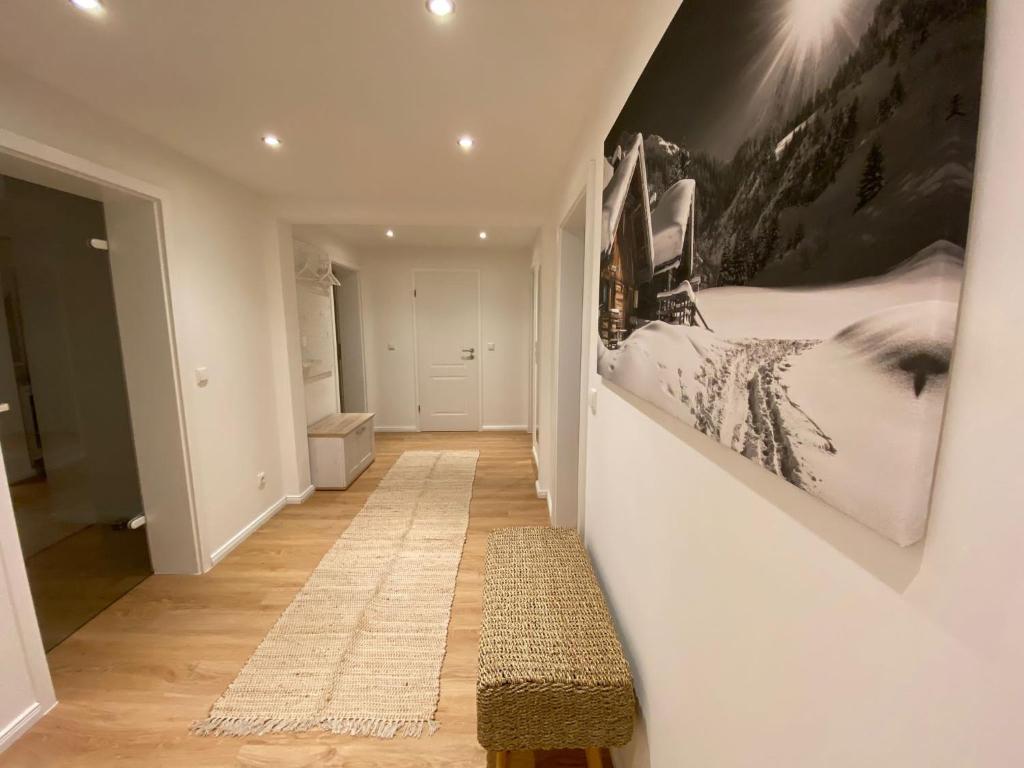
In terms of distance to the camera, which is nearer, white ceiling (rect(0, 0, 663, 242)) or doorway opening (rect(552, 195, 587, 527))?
white ceiling (rect(0, 0, 663, 242))

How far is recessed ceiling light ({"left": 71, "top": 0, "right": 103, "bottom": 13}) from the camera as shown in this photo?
3.72ft

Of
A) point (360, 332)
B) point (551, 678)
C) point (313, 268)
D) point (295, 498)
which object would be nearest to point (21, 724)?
point (295, 498)

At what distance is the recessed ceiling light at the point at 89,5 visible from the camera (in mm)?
1134

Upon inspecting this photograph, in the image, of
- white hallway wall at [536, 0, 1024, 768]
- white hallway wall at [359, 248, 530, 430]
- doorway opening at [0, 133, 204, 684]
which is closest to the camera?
white hallway wall at [536, 0, 1024, 768]

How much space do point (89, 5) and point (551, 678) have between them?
2.25 meters

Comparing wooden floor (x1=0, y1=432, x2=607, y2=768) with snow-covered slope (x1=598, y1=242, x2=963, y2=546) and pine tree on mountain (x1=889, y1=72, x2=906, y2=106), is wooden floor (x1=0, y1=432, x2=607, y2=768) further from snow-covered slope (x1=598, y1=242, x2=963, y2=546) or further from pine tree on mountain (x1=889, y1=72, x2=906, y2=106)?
pine tree on mountain (x1=889, y1=72, x2=906, y2=106)

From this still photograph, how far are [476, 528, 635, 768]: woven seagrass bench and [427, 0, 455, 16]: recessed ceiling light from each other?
1.82 metres

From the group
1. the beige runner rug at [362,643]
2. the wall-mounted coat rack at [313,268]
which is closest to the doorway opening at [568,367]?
the beige runner rug at [362,643]

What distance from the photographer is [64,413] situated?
1.95m

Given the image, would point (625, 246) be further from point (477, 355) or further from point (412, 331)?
point (412, 331)

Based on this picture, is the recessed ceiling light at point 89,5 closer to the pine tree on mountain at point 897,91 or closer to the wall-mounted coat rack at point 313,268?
the pine tree on mountain at point 897,91

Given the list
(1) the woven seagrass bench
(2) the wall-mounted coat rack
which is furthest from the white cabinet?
(1) the woven seagrass bench

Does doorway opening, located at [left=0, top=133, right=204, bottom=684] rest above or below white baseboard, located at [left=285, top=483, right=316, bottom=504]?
above

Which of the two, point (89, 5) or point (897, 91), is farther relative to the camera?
point (89, 5)
